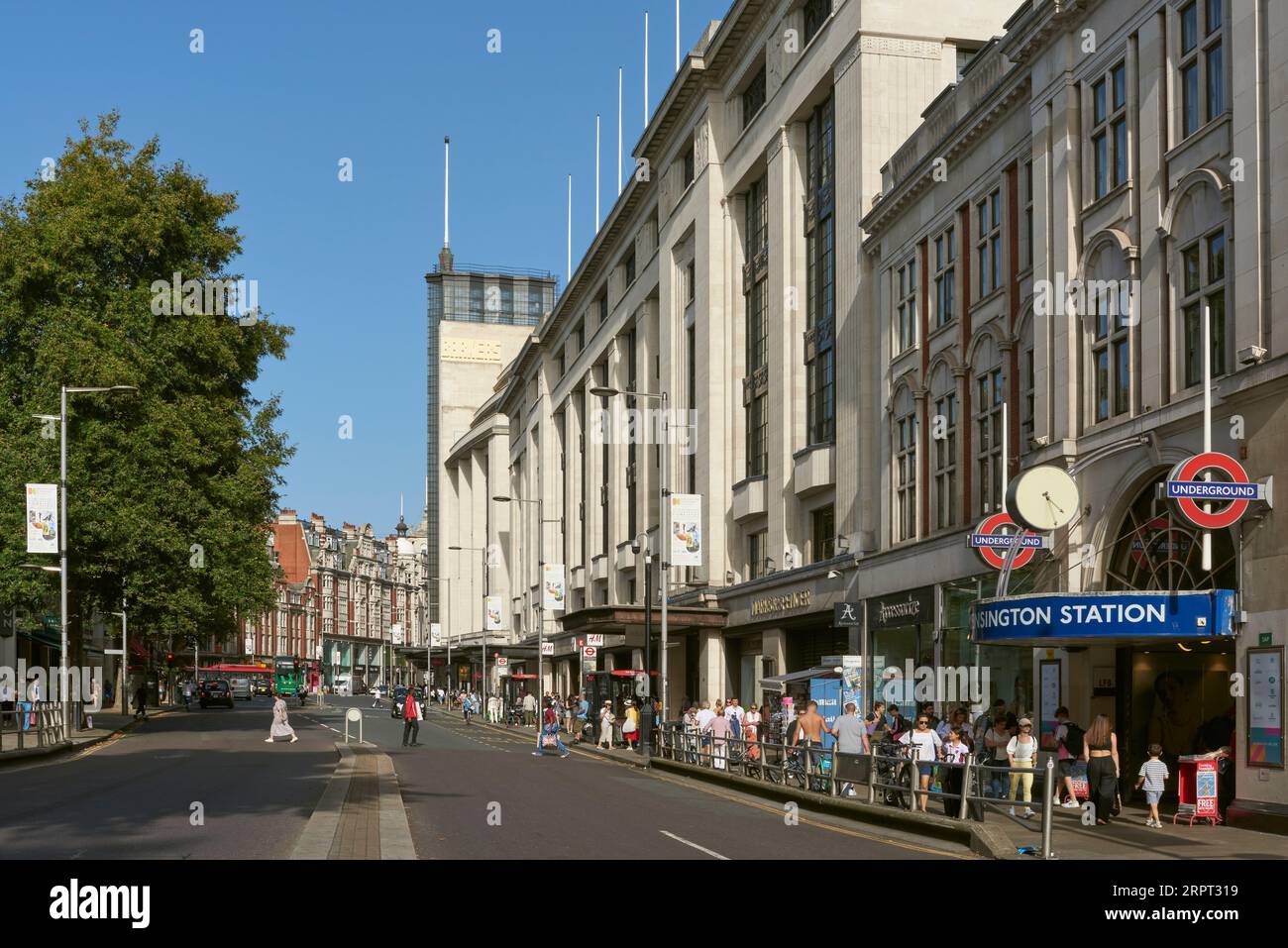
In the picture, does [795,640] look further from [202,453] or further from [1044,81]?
[1044,81]

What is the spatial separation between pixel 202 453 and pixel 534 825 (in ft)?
97.6

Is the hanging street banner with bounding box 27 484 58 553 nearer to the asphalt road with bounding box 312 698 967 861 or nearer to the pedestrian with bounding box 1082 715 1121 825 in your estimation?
the asphalt road with bounding box 312 698 967 861

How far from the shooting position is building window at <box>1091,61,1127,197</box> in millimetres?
26422

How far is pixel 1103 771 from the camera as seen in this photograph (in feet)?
74.9

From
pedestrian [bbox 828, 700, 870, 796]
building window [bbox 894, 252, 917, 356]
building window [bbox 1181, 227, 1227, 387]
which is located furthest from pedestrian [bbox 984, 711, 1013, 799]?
building window [bbox 894, 252, 917, 356]

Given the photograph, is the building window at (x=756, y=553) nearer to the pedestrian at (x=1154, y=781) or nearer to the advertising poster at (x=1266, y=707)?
the pedestrian at (x=1154, y=781)

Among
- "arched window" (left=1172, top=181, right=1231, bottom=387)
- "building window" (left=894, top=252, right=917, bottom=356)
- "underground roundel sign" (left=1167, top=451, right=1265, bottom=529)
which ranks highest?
"building window" (left=894, top=252, right=917, bottom=356)

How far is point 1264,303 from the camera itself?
21.5 m

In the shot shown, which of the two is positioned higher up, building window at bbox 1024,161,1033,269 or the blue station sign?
building window at bbox 1024,161,1033,269

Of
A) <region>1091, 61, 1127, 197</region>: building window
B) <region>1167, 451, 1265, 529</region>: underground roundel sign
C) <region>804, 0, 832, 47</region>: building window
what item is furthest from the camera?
<region>804, 0, 832, 47</region>: building window

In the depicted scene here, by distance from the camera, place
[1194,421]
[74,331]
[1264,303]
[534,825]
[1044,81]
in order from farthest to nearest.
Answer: [74,331] < [1044,81] < [1194,421] < [1264,303] < [534,825]

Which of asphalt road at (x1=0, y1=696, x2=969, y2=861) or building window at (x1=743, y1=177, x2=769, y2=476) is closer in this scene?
asphalt road at (x1=0, y1=696, x2=969, y2=861)

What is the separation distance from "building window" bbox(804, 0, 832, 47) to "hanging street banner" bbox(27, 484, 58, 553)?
83.8 ft
